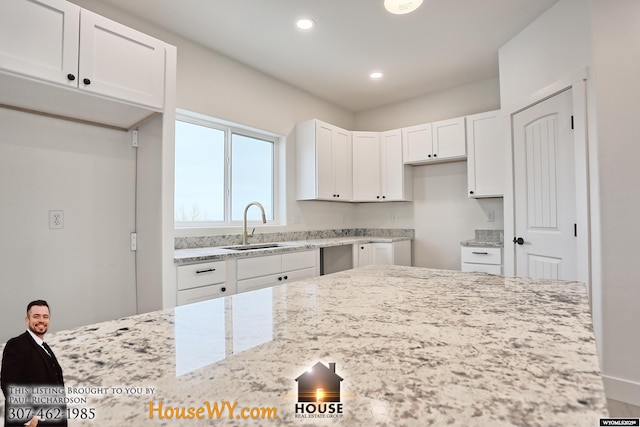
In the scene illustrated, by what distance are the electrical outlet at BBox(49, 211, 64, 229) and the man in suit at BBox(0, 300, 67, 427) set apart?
197cm

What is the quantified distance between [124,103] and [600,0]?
118 inches

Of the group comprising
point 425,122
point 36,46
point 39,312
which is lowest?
point 39,312

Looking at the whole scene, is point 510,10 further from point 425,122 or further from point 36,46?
point 36,46

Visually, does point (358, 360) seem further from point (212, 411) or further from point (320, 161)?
point (320, 161)

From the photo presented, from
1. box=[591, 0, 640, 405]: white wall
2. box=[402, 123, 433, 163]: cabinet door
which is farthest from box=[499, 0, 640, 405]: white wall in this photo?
box=[402, 123, 433, 163]: cabinet door

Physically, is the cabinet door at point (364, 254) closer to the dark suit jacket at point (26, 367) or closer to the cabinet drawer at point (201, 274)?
the cabinet drawer at point (201, 274)

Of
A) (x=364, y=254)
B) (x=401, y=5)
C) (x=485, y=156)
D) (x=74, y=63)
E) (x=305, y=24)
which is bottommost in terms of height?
(x=364, y=254)

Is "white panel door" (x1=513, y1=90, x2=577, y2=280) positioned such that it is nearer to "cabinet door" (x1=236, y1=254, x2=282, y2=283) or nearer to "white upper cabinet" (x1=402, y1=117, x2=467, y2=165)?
"white upper cabinet" (x1=402, y1=117, x2=467, y2=165)

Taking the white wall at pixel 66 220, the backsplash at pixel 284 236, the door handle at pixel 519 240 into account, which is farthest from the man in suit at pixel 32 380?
the door handle at pixel 519 240

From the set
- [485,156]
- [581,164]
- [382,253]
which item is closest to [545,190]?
[581,164]

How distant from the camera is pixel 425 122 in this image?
165 inches

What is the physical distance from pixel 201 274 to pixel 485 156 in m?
3.01

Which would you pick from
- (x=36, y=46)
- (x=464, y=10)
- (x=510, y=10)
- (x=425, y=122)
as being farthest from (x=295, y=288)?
(x=425, y=122)

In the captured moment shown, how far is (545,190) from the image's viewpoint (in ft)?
8.45
